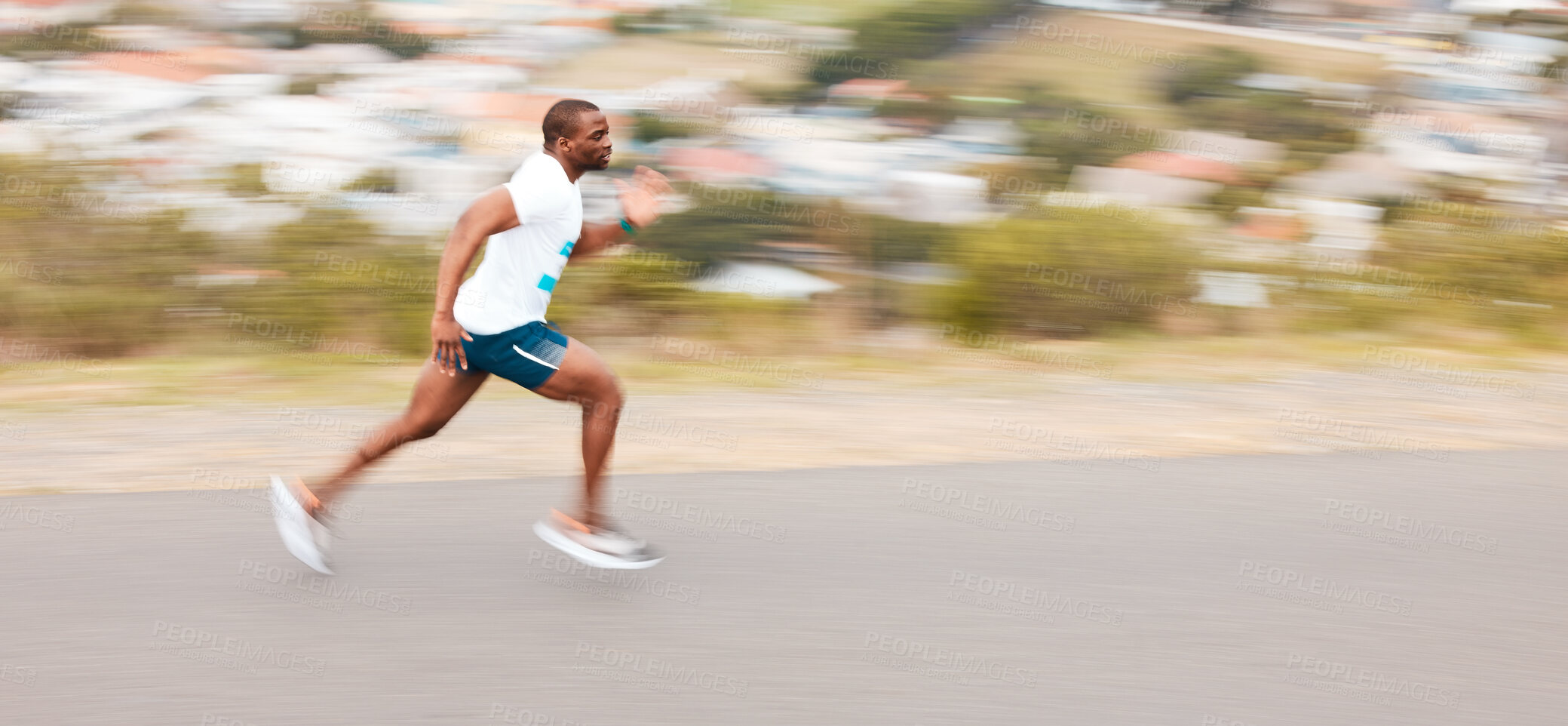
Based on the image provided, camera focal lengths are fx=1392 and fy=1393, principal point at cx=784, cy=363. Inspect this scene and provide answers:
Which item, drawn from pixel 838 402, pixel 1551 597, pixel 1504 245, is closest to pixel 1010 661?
pixel 1551 597

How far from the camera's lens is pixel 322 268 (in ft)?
27.6

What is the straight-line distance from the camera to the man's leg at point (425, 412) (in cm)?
421

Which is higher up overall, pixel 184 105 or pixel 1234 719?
pixel 184 105

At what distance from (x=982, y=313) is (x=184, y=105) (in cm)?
672

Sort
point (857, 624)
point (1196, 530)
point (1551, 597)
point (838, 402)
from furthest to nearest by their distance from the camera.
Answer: point (838, 402) → point (1196, 530) → point (1551, 597) → point (857, 624)

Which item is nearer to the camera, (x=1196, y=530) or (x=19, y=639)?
(x=19, y=639)

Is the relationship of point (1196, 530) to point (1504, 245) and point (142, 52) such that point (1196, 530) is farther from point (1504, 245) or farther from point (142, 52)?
point (142, 52)

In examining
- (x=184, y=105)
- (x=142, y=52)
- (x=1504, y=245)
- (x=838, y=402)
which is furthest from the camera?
(x=142, y=52)
